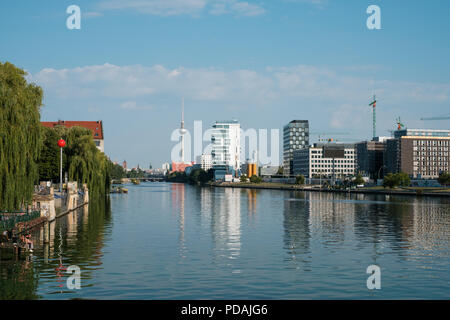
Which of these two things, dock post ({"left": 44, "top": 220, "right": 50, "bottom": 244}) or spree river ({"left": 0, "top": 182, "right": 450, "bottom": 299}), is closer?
spree river ({"left": 0, "top": 182, "right": 450, "bottom": 299})

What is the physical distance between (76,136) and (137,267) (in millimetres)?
73633

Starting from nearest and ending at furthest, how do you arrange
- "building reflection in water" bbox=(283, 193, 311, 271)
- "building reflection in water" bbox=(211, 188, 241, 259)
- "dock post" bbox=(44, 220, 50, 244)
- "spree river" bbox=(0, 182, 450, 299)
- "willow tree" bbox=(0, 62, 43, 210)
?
"spree river" bbox=(0, 182, 450, 299)
"building reflection in water" bbox=(283, 193, 311, 271)
"building reflection in water" bbox=(211, 188, 241, 259)
"willow tree" bbox=(0, 62, 43, 210)
"dock post" bbox=(44, 220, 50, 244)

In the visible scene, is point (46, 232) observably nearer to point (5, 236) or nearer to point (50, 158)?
point (5, 236)

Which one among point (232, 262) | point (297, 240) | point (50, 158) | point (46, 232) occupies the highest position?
point (50, 158)

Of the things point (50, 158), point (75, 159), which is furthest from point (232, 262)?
point (50, 158)

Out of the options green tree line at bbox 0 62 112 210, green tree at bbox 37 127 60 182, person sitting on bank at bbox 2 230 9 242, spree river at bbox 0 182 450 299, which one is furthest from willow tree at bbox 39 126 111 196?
person sitting on bank at bbox 2 230 9 242

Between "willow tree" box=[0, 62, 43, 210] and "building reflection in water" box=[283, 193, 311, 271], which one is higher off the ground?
"willow tree" box=[0, 62, 43, 210]

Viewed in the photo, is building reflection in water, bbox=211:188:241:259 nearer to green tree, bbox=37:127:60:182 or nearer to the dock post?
the dock post

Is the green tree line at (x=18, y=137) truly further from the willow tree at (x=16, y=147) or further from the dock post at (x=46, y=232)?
the dock post at (x=46, y=232)

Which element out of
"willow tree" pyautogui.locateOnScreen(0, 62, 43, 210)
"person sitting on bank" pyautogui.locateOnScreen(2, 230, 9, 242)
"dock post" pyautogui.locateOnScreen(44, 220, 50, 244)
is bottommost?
"dock post" pyautogui.locateOnScreen(44, 220, 50, 244)

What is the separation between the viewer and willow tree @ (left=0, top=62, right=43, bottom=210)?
1623 inches

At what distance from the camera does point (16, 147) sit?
4206 centimetres

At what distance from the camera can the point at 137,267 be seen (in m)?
33.9
